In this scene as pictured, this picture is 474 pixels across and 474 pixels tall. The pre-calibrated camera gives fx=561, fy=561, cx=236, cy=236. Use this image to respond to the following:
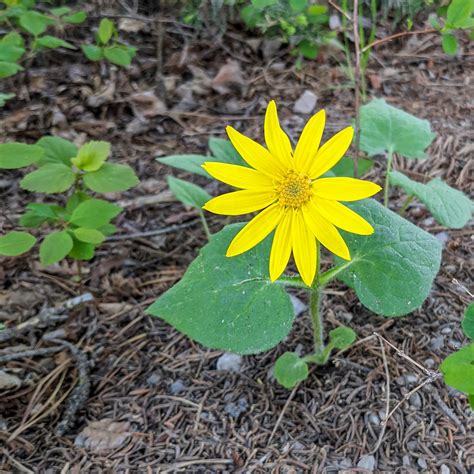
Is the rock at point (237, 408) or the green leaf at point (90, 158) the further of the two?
the green leaf at point (90, 158)

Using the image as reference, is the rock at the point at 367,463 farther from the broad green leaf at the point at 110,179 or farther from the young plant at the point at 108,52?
the young plant at the point at 108,52

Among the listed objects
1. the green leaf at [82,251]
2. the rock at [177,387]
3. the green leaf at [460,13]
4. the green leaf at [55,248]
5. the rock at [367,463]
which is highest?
the green leaf at [460,13]

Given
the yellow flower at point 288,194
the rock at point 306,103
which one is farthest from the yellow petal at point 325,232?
the rock at point 306,103

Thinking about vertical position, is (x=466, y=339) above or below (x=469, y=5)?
below

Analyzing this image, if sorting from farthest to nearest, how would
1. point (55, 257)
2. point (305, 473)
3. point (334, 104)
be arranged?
point (334, 104)
point (55, 257)
point (305, 473)

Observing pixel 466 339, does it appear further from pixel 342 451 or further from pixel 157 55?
pixel 157 55

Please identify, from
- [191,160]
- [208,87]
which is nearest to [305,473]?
[191,160]

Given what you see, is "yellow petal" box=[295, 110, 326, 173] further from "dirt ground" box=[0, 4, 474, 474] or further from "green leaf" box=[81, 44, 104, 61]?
"green leaf" box=[81, 44, 104, 61]

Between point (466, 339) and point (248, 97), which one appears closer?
point (466, 339)
